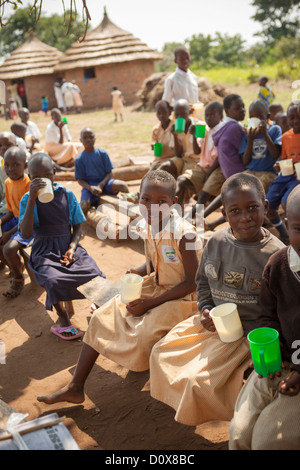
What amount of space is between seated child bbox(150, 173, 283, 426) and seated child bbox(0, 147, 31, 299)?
92.4 inches

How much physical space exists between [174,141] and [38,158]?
8.25 feet

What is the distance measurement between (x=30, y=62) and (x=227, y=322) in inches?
885

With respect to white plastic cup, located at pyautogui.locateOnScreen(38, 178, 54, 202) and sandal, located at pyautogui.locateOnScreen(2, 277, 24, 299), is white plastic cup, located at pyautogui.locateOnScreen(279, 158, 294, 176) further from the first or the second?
sandal, located at pyautogui.locateOnScreen(2, 277, 24, 299)

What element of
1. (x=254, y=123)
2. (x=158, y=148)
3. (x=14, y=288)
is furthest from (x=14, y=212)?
(x=254, y=123)

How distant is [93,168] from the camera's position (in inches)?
235

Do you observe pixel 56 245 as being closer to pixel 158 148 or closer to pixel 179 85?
pixel 158 148

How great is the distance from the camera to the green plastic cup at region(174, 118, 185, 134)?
5410 millimetres

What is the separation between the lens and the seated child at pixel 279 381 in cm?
164

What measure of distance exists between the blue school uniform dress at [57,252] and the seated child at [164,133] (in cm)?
243

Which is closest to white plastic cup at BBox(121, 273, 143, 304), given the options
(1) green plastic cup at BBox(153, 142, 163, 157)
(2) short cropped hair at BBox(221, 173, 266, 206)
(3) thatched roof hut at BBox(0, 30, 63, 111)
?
(2) short cropped hair at BBox(221, 173, 266, 206)

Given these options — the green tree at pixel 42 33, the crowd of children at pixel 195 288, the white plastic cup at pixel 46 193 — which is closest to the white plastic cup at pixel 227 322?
the crowd of children at pixel 195 288
